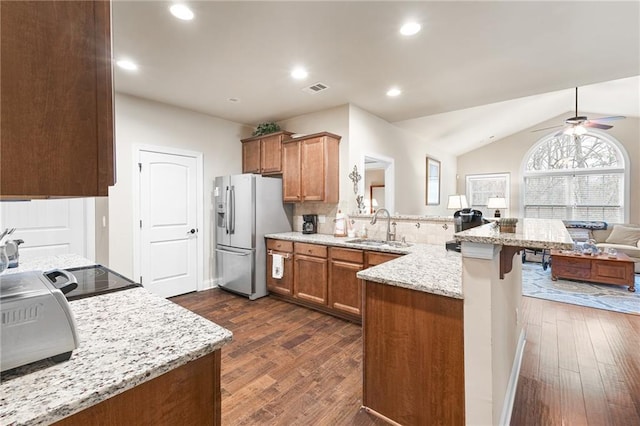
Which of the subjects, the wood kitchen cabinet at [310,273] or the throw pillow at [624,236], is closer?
the wood kitchen cabinet at [310,273]

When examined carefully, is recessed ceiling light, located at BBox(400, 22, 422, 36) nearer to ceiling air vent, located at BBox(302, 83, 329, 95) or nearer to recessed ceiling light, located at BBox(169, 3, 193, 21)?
ceiling air vent, located at BBox(302, 83, 329, 95)

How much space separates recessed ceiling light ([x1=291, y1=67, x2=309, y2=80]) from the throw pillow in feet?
23.0

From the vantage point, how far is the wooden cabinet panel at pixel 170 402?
0.71 metres

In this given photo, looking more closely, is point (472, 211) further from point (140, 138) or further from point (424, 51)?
point (140, 138)

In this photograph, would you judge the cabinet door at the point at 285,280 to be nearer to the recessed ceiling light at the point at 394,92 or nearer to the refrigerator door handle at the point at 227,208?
the refrigerator door handle at the point at 227,208

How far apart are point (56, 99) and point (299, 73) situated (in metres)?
2.67

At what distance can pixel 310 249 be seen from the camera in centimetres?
350

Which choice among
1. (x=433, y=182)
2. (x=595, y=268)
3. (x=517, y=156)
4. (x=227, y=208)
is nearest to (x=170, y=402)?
(x=227, y=208)

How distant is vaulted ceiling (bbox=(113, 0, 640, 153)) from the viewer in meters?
2.01

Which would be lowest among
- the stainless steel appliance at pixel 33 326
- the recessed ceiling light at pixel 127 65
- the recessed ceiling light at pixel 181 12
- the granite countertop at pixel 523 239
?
the stainless steel appliance at pixel 33 326

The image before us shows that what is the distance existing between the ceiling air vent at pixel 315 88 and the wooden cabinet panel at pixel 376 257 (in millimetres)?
1897

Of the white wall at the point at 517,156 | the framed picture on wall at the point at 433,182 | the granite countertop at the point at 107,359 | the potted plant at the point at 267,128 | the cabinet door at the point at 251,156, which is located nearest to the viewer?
the granite countertop at the point at 107,359

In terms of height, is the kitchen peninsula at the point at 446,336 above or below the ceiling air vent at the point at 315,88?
below

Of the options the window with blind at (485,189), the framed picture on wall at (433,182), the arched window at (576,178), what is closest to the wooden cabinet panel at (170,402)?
the framed picture on wall at (433,182)
